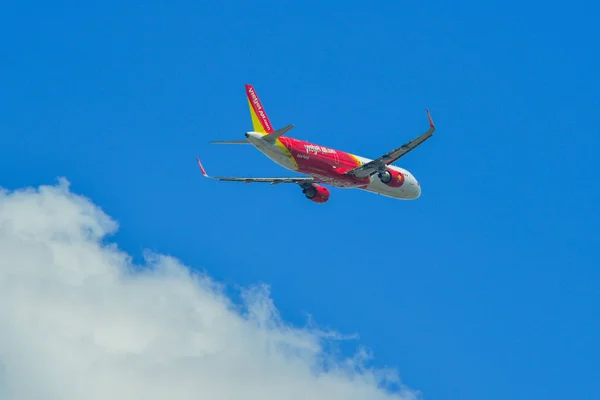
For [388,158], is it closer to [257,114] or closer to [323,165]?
[323,165]

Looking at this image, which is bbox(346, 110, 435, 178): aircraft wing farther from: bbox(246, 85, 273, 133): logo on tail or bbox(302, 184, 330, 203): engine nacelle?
bbox(246, 85, 273, 133): logo on tail

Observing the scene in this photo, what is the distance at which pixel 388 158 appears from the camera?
362 feet

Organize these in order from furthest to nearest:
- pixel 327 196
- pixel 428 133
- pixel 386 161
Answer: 1. pixel 327 196
2. pixel 386 161
3. pixel 428 133

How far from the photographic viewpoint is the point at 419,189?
124 metres

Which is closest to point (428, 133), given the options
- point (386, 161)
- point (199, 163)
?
point (386, 161)

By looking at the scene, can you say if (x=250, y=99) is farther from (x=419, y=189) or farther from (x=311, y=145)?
(x=419, y=189)

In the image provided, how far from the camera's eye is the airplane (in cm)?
10644

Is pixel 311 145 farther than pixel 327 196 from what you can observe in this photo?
No

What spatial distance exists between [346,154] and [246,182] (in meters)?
10.7

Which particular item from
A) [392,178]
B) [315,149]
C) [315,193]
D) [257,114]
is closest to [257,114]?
[257,114]

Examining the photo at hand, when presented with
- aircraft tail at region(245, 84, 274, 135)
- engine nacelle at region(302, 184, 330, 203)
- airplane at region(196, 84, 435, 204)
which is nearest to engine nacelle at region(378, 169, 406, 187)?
airplane at region(196, 84, 435, 204)

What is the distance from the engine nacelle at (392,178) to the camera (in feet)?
382

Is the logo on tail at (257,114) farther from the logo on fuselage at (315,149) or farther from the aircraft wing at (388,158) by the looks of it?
the aircraft wing at (388,158)

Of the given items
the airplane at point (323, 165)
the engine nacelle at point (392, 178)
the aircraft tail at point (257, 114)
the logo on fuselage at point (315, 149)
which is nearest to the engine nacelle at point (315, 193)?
the airplane at point (323, 165)
